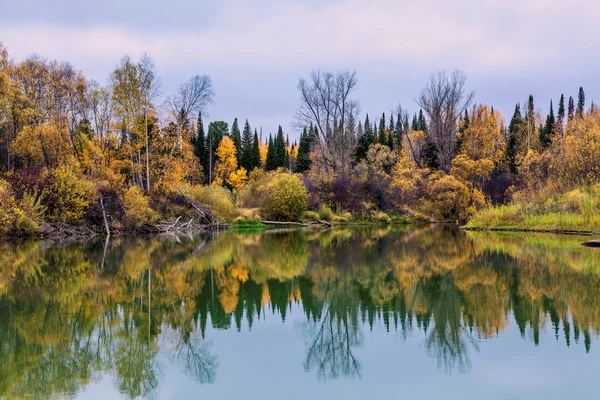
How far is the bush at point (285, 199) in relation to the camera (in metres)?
36.0

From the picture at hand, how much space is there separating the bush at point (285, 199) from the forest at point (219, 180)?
0.10 m

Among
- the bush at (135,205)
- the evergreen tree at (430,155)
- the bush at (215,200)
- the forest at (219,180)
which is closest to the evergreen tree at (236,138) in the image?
the forest at (219,180)

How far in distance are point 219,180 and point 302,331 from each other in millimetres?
49289

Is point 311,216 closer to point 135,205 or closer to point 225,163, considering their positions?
point 135,205

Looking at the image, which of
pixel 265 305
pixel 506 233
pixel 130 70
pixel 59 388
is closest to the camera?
pixel 59 388

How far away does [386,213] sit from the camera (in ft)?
140

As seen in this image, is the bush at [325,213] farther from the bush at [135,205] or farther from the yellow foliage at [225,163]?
the yellow foliage at [225,163]

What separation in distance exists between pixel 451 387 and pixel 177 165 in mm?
30823

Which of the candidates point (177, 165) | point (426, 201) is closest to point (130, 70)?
point (177, 165)

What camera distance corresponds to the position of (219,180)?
182 ft

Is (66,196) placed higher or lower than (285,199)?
higher

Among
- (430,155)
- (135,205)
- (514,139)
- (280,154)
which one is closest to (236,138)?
(280,154)

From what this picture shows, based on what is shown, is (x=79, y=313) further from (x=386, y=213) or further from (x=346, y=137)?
(x=346, y=137)

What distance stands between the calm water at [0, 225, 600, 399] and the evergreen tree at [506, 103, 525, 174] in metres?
39.5
